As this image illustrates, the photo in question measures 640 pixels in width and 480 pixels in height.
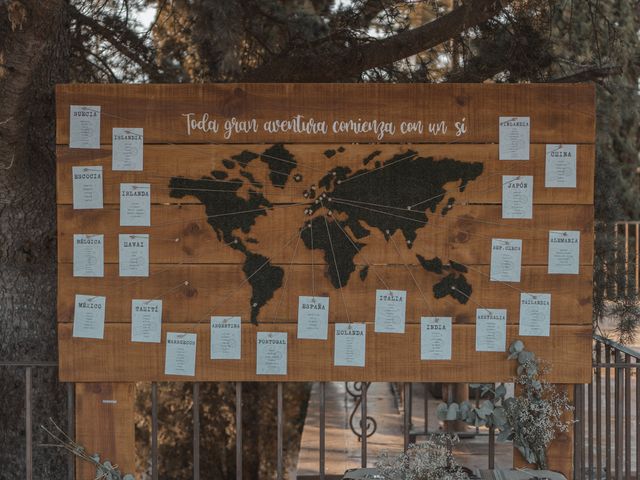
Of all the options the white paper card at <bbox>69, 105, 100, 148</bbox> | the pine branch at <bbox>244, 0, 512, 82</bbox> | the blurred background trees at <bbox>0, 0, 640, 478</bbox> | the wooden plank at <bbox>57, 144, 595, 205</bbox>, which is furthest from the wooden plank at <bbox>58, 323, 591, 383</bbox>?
the pine branch at <bbox>244, 0, 512, 82</bbox>

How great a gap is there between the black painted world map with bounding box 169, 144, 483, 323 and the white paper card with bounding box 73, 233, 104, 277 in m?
0.43

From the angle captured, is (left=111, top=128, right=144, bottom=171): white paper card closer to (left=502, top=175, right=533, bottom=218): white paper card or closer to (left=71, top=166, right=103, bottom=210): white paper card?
(left=71, top=166, right=103, bottom=210): white paper card

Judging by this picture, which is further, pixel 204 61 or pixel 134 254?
pixel 204 61

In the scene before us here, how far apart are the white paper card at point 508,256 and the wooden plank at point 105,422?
71.1 inches

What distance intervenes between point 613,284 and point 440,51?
2.02 m

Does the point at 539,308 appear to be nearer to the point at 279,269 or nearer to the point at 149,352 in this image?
the point at 279,269

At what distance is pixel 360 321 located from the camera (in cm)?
392

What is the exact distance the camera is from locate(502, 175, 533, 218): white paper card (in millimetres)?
3883

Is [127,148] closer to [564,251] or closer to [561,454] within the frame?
[564,251]

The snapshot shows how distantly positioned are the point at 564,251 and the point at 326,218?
110cm

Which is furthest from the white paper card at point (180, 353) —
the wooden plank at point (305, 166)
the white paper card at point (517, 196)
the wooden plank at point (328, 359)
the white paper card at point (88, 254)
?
the white paper card at point (517, 196)

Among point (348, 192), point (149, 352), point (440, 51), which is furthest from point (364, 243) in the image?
point (440, 51)

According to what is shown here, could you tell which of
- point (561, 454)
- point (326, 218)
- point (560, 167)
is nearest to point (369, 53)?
point (326, 218)

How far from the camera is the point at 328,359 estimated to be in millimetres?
3920
